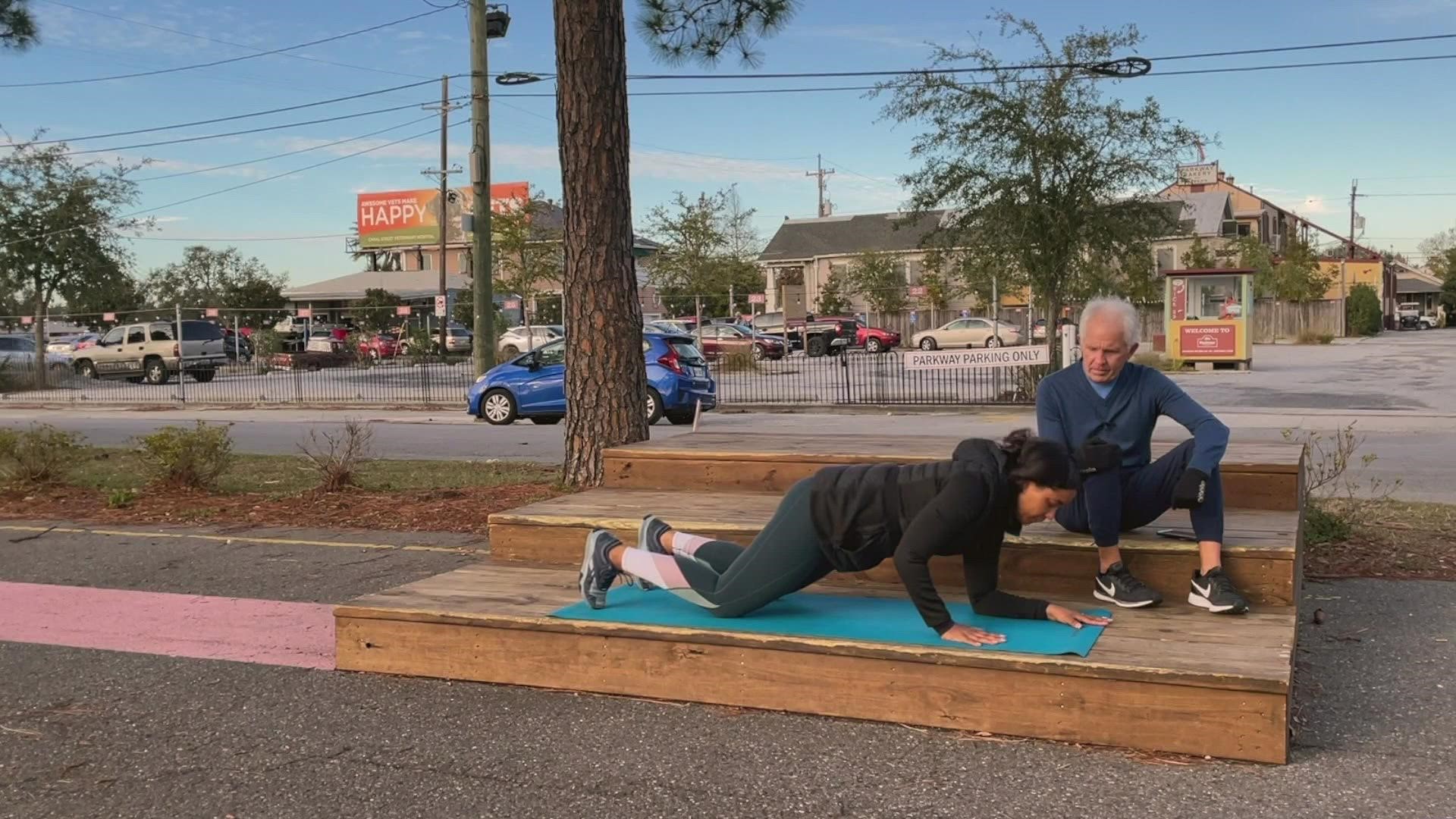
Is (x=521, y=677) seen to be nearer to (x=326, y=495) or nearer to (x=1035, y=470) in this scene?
(x=1035, y=470)

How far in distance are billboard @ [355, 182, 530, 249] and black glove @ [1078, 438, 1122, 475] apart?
7926 cm

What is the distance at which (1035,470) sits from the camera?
12.4ft

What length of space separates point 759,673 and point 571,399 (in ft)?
14.6

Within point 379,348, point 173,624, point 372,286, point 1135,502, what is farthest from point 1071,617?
point 372,286

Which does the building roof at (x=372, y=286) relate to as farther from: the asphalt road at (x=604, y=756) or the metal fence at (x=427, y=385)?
the asphalt road at (x=604, y=756)

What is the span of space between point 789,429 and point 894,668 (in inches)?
504

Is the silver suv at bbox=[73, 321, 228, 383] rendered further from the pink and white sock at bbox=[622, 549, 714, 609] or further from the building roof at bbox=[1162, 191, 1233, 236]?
the building roof at bbox=[1162, 191, 1233, 236]

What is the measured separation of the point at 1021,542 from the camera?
4664 mm

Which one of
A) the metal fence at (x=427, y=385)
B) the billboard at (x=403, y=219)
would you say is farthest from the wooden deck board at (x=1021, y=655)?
the billboard at (x=403, y=219)

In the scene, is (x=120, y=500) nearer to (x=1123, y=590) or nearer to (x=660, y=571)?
(x=660, y=571)

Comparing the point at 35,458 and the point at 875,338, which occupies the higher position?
the point at 875,338

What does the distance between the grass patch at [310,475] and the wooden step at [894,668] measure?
496cm

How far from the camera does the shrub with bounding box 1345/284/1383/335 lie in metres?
59.0

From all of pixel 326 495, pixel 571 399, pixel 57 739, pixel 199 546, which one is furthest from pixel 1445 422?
pixel 57 739
